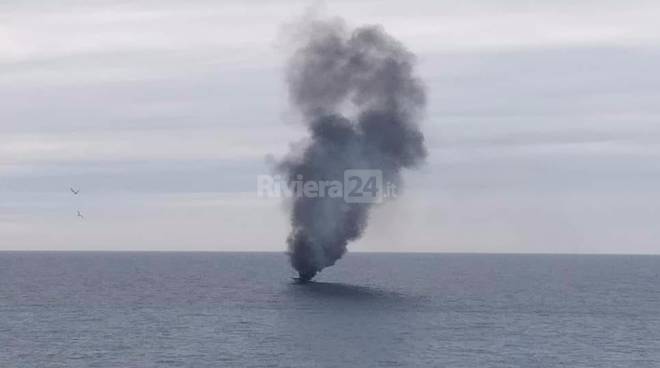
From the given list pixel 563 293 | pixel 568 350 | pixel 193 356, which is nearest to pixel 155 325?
pixel 193 356

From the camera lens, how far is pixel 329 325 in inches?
4306

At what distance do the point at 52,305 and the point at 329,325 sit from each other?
45175mm

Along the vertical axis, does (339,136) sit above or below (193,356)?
above

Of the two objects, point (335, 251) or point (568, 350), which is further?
point (335, 251)

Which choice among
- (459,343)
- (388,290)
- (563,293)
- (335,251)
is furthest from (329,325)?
(563,293)

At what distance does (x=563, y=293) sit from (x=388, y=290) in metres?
29.2

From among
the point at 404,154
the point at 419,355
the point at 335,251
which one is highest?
the point at 404,154

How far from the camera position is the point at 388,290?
16700 cm

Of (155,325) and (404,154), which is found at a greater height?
(404,154)

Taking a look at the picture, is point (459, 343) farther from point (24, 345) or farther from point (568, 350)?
point (24, 345)

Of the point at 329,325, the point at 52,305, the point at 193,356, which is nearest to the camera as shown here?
the point at 193,356

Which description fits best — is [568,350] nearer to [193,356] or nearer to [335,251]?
[193,356]

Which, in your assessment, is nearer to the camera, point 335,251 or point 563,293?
point 335,251

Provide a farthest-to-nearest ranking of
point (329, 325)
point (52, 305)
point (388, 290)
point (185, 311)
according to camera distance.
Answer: point (388, 290) → point (52, 305) → point (185, 311) → point (329, 325)
